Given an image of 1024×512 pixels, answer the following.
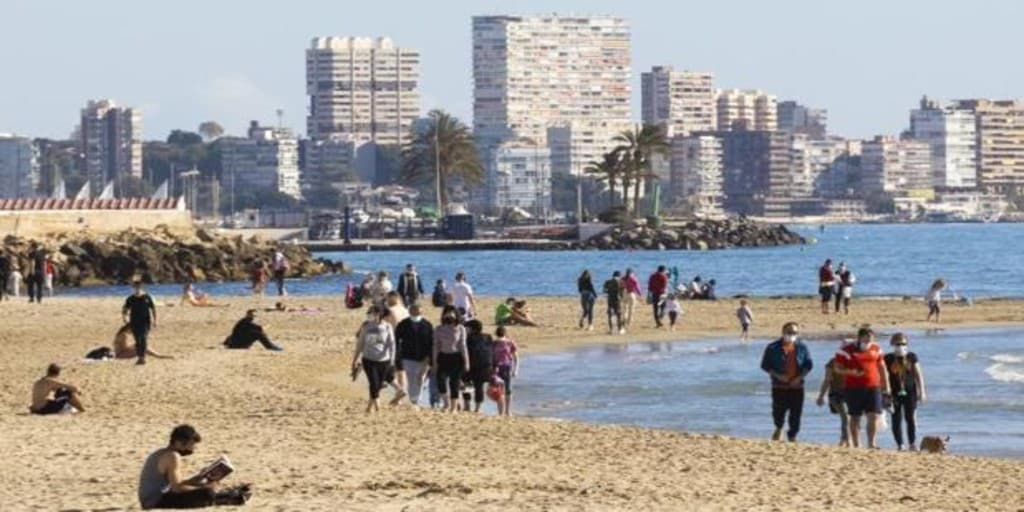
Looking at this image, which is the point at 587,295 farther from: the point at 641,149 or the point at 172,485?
the point at 641,149

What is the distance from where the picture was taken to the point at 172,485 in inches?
632

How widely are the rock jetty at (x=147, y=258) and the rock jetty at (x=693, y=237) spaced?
51.2 metres

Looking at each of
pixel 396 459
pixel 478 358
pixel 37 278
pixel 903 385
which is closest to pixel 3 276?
pixel 37 278

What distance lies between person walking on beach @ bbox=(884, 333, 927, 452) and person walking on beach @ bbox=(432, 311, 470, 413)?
4148 mm

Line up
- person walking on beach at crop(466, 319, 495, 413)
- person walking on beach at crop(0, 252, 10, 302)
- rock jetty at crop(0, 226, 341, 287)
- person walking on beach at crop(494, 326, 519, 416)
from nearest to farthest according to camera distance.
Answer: person walking on beach at crop(466, 319, 495, 413) < person walking on beach at crop(494, 326, 519, 416) < person walking on beach at crop(0, 252, 10, 302) < rock jetty at crop(0, 226, 341, 287)

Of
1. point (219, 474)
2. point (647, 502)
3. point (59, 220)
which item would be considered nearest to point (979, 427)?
point (647, 502)

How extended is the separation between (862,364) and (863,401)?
1.08 ft

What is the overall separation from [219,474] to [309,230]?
455 ft

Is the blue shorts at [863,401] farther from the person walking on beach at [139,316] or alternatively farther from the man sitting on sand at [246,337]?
the man sitting on sand at [246,337]

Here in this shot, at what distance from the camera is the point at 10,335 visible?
38.3 meters

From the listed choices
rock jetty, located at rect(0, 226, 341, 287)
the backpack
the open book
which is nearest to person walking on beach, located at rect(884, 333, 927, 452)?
the open book

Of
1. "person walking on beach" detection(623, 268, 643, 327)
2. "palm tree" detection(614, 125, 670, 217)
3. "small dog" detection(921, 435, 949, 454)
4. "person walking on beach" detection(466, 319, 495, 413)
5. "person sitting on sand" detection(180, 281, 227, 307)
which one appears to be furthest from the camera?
"palm tree" detection(614, 125, 670, 217)

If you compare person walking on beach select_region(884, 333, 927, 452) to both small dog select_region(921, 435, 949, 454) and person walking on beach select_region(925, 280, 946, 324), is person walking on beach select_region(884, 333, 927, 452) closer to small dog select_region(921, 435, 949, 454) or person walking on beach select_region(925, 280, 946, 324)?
small dog select_region(921, 435, 949, 454)

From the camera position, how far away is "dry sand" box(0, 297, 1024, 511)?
16875mm
